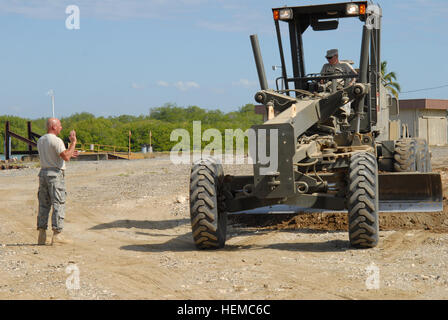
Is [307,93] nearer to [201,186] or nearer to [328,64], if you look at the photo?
[328,64]

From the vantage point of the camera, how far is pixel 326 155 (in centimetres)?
926

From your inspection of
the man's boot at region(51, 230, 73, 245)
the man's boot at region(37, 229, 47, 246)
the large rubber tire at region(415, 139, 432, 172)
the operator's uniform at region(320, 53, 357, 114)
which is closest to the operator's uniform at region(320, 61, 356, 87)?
the operator's uniform at region(320, 53, 357, 114)

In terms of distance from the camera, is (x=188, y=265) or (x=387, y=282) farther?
(x=188, y=265)

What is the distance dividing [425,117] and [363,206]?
40925mm

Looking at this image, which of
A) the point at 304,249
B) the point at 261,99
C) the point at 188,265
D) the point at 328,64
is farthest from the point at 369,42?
the point at 188,265

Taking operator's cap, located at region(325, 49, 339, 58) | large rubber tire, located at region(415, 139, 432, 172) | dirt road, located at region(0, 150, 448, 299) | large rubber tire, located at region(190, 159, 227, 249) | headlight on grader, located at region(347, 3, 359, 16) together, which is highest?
headlight on grader, located at region(347, 3, 359, 16)

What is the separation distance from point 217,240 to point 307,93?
9.95 ft

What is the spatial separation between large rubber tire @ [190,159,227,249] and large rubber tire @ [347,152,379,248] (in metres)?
1.79

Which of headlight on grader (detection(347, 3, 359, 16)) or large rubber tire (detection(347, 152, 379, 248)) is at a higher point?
headlight on grader (detection(347, 3, 359, 16))

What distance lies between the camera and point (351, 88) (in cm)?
968

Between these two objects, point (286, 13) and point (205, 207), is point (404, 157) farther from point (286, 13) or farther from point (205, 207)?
point (205, 207)

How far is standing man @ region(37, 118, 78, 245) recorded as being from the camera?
912cm

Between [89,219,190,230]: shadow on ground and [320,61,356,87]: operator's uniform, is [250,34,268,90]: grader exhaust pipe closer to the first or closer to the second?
[320,61,356,87]: operator's uniform

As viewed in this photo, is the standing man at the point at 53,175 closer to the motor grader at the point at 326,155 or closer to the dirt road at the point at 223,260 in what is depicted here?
the dirt road at the point at 223,260
